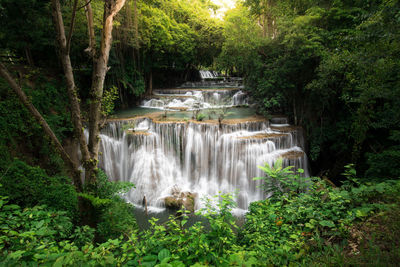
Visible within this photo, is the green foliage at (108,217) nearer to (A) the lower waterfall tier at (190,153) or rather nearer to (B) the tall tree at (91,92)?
(B) the tall tree at (91,92)

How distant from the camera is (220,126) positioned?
31.5ft

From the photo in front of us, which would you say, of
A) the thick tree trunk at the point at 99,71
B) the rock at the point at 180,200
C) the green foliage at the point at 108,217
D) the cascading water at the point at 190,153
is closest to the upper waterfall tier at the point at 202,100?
the cascading water at the point at 190,153

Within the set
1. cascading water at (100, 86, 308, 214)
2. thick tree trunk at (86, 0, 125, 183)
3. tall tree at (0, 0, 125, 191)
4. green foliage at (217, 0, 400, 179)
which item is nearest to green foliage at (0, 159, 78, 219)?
tall tree at (0, 0, 125, 191)

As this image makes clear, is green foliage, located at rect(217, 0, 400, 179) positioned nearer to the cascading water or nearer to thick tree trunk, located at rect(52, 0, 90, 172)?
the cascading water

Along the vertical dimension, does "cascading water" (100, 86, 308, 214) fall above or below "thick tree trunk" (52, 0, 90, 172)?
below

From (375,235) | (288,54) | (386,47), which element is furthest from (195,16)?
(375,235)

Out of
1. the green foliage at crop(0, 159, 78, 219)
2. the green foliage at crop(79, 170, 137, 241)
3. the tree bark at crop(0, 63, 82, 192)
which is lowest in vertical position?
the green foliage at crop(79, 170, 137, 241)

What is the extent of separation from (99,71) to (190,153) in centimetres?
585

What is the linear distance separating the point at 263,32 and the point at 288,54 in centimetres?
482

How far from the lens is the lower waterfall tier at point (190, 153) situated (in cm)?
916

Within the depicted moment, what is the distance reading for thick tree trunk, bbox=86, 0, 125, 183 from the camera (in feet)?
15.9

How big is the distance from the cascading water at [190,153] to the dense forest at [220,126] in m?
0.80

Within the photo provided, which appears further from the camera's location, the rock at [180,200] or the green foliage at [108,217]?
the rock at [180,200]

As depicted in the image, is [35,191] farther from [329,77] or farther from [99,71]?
[329,77]
